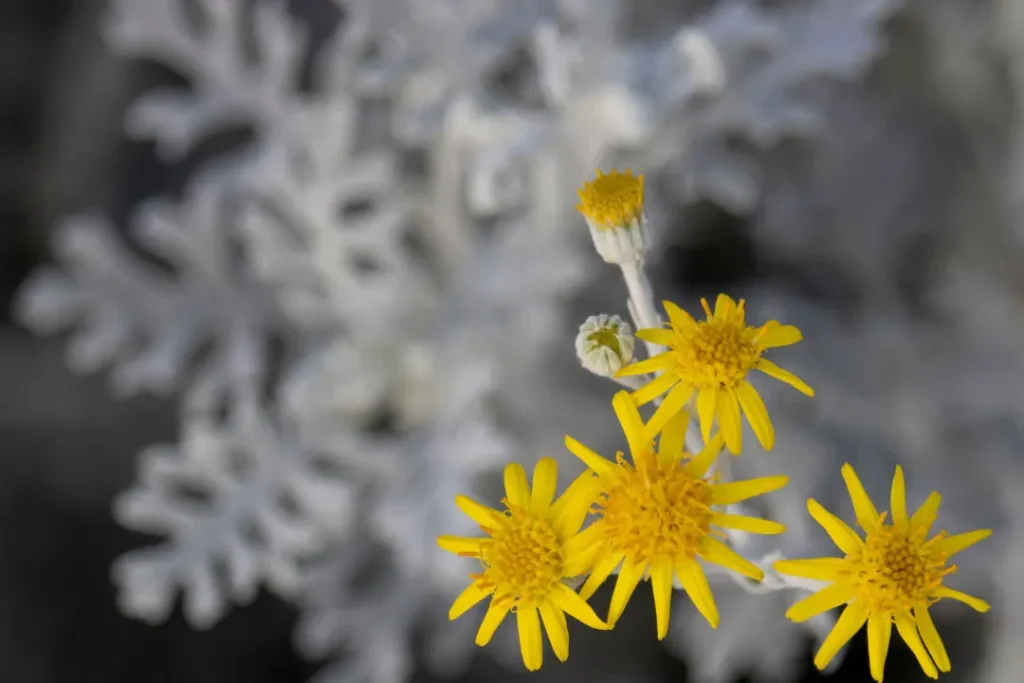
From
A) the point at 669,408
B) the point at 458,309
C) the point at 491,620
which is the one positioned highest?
the point at 458,309

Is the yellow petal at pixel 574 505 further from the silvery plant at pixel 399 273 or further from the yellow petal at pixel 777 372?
the silvery plant at pixel 399 273

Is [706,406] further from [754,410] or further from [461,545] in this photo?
[461,545]

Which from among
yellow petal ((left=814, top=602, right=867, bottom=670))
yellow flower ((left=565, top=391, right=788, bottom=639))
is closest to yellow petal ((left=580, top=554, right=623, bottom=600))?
yellow flower ((left=565, top=391, right=788, bottom=639))

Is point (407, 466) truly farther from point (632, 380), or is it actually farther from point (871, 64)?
point (871, 64)

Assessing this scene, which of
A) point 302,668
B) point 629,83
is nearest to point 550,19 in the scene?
point 629,83

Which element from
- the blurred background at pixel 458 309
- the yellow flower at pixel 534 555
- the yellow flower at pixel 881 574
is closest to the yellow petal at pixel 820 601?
the yellow flower at pixel 881 574

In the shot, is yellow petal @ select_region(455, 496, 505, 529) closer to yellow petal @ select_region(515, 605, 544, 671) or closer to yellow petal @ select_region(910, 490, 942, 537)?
yellow petal @ select_region(515, 605, 544, 671)

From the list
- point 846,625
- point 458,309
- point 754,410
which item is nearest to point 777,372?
point 754,410
